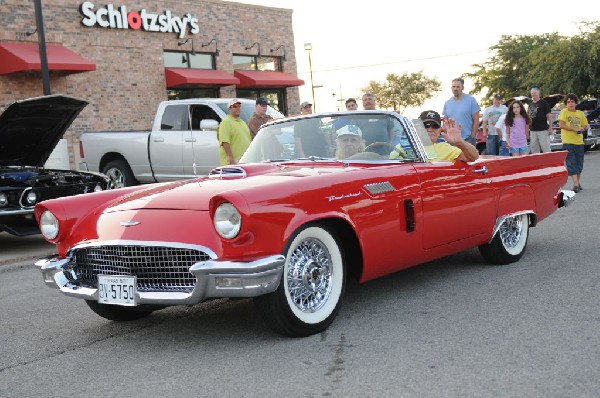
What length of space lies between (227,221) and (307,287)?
0.67 m

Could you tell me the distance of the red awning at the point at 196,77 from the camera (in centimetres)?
2180

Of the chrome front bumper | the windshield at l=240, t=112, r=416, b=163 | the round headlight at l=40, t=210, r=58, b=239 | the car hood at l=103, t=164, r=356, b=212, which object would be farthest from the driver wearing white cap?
the round headlight at l=40, t=210, r=58, b=239

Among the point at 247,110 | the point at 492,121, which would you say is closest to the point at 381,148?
the point at 247,110

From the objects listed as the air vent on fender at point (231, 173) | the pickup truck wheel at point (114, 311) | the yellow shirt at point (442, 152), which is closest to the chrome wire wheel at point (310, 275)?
the air vent on fender at point (231, 173)

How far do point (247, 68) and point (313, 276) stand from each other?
21543mm

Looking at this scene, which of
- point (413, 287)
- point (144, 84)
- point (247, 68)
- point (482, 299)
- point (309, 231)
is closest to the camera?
point (309, 231)

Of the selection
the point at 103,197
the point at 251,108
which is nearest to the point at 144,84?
the point at 251,108

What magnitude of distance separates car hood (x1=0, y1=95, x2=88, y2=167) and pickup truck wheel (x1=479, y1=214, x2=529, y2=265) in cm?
558

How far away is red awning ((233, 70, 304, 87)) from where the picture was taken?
23844 millimetres

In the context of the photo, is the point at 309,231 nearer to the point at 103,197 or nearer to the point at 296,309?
the point at 296,309

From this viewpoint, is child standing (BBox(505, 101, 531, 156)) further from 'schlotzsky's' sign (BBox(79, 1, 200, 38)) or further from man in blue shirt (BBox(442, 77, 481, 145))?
'schlotzsky's' sign (BBox(79, 1, 200, 38))

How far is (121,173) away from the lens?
13594 millimetres

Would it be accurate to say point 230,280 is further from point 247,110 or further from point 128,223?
point 247,110

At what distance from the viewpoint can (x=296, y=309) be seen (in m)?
4.07
